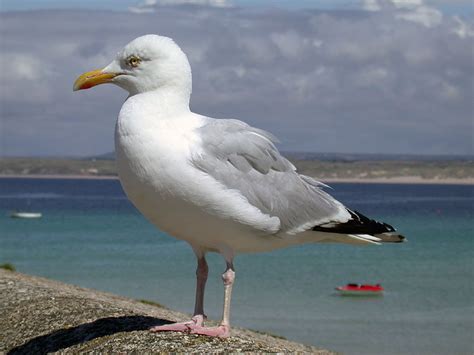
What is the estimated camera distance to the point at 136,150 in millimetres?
8211

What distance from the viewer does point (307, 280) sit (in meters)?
50.5

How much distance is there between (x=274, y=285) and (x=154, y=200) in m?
39.4

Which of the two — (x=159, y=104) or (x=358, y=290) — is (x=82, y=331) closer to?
(x=159, y=104)

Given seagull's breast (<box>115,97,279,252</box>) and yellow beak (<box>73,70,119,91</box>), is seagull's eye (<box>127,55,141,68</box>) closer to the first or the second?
yellow beak (<box>73,70,119,91</box>)

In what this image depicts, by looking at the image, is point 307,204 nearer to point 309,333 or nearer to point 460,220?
point 309,333

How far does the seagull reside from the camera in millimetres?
8211

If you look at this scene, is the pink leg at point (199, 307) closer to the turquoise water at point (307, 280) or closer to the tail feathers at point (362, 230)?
the tail feathers at point (362, 230)

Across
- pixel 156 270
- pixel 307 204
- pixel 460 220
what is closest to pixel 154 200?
pixel 307 204

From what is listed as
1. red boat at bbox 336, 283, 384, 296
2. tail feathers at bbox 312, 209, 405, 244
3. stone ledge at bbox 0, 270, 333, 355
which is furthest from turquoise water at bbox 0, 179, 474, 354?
tail feathers at bbox 312, 209, 405, 244

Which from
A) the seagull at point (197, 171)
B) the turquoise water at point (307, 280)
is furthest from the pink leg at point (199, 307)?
the turquoise water at point (307, 280)

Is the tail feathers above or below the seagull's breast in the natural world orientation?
below

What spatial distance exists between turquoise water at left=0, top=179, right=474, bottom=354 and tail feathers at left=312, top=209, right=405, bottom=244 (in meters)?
21.5

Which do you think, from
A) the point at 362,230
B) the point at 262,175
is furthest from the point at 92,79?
the point at 362,230

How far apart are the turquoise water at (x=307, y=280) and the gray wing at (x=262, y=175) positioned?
2188 cm
